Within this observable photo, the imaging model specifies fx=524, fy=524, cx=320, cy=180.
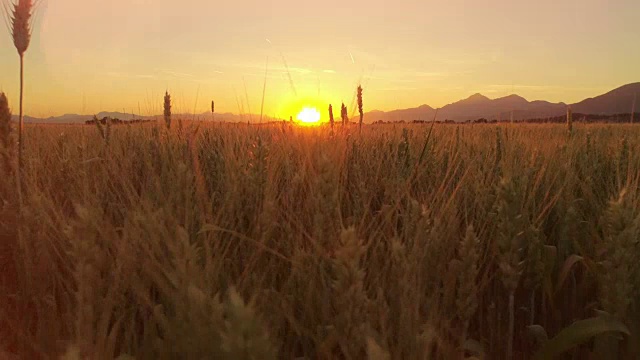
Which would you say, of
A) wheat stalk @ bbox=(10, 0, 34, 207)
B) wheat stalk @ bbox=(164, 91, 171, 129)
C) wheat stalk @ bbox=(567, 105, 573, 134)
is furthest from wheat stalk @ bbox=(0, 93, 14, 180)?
wheat stalk @ bbox=(567, 105, 573, 134)

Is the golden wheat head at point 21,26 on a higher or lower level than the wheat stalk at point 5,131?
higher

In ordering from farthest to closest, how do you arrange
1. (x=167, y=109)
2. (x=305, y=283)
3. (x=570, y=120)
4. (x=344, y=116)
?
(x=570, y=120) < (x=167, y=109) < (x=344, y=116) < (x=305, y=283)

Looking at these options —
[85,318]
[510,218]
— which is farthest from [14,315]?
[510,218]

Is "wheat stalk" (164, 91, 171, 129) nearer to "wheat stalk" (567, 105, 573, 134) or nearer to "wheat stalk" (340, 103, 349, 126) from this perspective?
"wheat stalk" (340, 103, 349, 126)

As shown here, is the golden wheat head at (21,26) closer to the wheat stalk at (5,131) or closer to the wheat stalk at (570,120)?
the wheat stalk at (5,131)

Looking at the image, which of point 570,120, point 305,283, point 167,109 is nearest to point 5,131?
point 167,109

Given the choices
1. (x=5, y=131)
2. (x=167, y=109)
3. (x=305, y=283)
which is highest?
(x=167, y=109)

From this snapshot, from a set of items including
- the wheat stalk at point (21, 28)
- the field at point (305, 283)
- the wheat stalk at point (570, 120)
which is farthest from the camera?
the wheat stalk at point (570, 120)

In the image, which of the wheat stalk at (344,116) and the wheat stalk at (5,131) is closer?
the wheat stalk at (5,131)

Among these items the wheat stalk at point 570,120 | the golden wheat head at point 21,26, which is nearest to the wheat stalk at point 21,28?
the golden wheat head at point 21,26

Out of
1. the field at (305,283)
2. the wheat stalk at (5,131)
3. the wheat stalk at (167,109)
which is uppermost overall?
the wheat stalk at (167,109)

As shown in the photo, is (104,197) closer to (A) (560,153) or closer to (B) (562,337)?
(B) (562,337)

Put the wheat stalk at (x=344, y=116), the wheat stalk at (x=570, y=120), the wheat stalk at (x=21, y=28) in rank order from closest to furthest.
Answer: the wheat stalk at (x=21, y=28) < the wheat stalk at (x=344, y=116) < the wheat stalk at (x=570, y=120)

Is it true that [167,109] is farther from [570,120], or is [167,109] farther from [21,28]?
[570,120]
